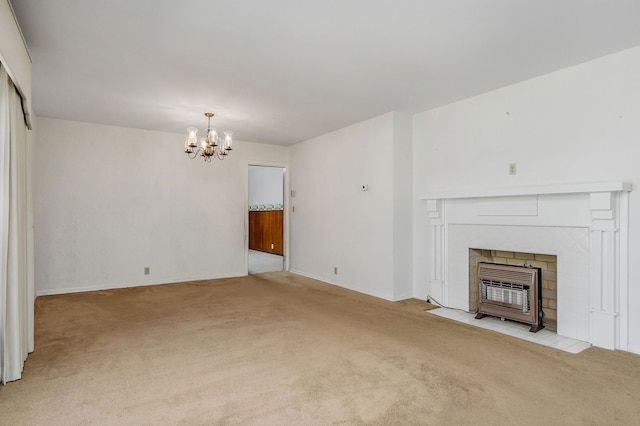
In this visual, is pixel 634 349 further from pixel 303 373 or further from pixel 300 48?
pixel 300 48

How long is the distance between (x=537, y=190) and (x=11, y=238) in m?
4.37

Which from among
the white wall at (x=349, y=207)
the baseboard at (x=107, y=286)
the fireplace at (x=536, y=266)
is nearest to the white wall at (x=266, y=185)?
the white wall at (x=349, y=207)

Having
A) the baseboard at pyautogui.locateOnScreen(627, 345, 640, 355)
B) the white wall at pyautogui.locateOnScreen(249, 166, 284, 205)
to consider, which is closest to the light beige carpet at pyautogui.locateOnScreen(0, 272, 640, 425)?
the baseboard at pyautogui.locateOnScreen(627, 345, 640, 355)

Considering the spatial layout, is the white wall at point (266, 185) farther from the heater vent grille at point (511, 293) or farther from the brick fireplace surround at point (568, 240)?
the heater vent grille at point (511, 293)

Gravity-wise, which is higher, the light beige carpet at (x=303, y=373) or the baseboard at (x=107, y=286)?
the baseboard at (x=107, y=286)

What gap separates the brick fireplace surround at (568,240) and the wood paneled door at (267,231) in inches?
211

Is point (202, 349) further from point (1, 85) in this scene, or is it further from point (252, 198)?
point (252, 198)

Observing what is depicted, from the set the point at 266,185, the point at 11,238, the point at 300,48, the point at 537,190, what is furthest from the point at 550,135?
the point at 266,185

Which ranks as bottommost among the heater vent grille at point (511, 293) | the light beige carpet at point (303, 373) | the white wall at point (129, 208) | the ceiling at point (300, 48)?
the light beige carpet at point (303, 373)

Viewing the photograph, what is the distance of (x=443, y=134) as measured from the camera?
4539mm

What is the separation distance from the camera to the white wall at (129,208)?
5.10 m

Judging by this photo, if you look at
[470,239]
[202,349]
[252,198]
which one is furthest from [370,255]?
[252,198]

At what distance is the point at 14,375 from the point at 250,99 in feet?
10.7

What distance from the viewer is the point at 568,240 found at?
132 inches
